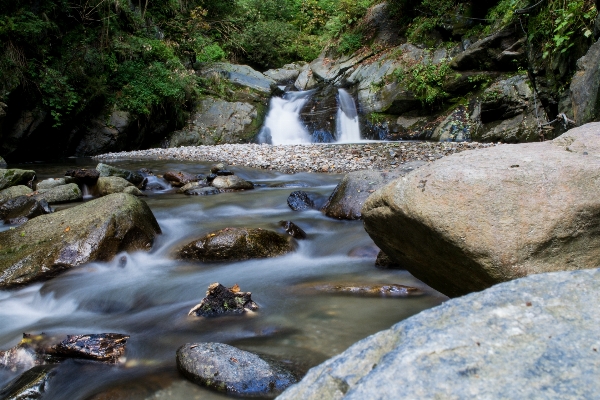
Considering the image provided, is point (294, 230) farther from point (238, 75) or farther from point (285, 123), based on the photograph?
point (238, 75)

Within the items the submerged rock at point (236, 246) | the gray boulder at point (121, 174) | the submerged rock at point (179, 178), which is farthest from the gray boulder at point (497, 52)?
the submerged rock at point (236, 246)

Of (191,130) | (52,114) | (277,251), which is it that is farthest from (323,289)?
(191,130)

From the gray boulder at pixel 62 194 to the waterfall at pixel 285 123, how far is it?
345 inches

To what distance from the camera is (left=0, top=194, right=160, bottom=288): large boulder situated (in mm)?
4383

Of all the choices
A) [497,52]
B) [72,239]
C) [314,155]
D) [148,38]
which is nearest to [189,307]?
[72,239]

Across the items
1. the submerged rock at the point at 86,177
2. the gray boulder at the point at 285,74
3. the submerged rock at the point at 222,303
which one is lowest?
the submerged rock at the point at 222,303

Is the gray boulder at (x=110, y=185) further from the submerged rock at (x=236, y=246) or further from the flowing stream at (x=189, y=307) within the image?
the submerged rock at (x=236, y=246)

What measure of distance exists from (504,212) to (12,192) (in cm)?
754

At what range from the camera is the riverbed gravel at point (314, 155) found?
9.80 m

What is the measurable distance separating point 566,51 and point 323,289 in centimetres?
764

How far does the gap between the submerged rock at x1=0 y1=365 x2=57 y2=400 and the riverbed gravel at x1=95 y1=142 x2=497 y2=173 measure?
23.9 ft

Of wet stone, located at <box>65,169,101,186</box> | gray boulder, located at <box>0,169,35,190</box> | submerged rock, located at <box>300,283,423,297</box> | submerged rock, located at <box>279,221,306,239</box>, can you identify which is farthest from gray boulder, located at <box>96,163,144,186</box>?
submerged rock, located at <box>300,283,423,297</box>

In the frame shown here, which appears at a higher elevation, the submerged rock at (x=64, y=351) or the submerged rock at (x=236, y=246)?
the submerged rock at (x=236, y=246)

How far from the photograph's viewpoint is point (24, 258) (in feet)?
14.5
